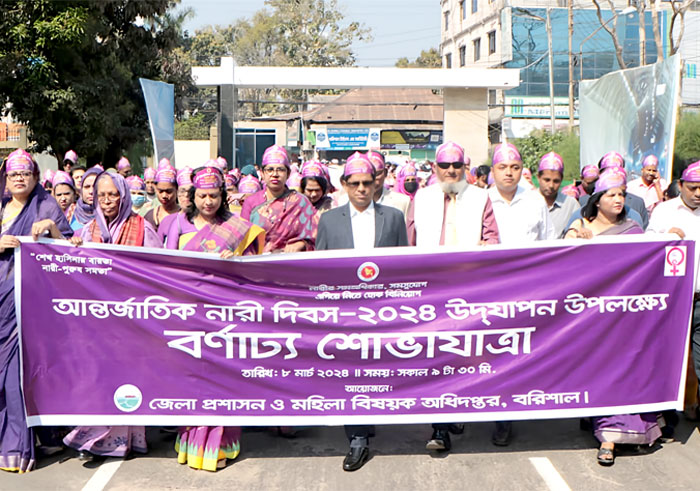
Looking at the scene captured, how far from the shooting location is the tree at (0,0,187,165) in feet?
52.9

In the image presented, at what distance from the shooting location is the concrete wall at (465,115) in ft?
87.6

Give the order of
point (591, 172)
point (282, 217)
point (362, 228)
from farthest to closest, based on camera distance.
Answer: point (591, 172) → point (282, 217) → point (362, 228)

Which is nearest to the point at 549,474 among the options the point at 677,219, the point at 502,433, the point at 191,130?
the point at 502,433

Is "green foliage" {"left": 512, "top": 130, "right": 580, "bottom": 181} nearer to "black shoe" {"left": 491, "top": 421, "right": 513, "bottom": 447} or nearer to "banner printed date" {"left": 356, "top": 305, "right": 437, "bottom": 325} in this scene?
"black shoe" {"left": 491, "top": 421, "right": 513, "bottom": 447}

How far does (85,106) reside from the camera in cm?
1780

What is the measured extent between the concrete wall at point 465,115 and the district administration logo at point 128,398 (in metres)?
22.4

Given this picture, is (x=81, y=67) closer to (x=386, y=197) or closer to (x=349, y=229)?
(x=386, y=197)

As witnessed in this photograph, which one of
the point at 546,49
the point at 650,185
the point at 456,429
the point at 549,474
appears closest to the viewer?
the point at 549,474

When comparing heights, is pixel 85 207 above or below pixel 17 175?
below

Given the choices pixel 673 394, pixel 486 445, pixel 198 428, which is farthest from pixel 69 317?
pixel 673 394

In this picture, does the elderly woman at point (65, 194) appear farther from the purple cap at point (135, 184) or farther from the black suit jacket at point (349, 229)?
the black suit jacket at point (349, 229)

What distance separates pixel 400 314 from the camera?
5.09 metres

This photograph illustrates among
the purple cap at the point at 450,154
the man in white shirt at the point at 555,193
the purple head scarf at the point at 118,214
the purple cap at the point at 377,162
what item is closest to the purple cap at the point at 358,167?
the purple cap at the point at 450,154

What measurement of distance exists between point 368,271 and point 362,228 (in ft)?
1.15
